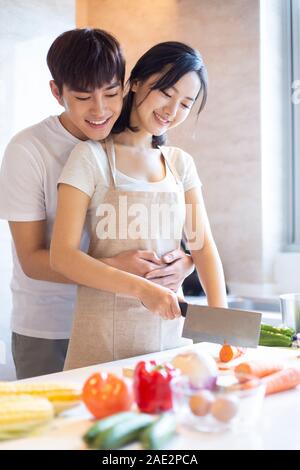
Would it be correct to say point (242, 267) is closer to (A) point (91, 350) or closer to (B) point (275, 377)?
(A) point (91, 350)

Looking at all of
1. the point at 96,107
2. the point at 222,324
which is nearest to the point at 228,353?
the point at 222,324

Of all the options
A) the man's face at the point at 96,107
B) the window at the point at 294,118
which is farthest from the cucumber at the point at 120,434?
the window at the point at 294,118

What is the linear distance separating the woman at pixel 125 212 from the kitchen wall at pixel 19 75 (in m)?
1.14

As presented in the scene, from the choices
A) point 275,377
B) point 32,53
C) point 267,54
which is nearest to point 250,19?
point 267,54

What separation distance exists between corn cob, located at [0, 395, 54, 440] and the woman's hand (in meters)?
0.45

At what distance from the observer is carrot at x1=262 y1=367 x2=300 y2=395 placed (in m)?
1.10

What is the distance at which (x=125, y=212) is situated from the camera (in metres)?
1.48

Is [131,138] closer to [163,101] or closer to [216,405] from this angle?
[163,101]

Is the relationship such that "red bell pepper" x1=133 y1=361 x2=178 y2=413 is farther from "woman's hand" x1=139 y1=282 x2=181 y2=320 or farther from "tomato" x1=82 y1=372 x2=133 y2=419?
"woman's hand" x1=139 y1=282 x2=181 y2=320

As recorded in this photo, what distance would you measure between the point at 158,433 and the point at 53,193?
931 mm

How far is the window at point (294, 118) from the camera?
10.2 feet

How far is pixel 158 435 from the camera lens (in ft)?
2.68

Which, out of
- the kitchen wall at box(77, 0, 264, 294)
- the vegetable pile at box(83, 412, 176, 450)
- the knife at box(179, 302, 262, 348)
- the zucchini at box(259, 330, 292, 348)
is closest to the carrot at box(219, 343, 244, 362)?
the knife at box(179, 302, 262, 348)

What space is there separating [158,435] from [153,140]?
99 cm
